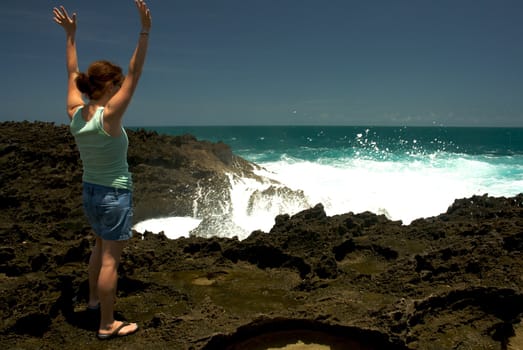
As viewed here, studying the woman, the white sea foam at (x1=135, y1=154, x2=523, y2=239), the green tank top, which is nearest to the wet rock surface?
the woman

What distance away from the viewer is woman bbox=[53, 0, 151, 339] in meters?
2.25

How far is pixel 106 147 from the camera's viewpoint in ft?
7.73

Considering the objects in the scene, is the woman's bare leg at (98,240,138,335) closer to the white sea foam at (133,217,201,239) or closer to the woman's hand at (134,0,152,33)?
the woman's hand at (134,0,152,33)

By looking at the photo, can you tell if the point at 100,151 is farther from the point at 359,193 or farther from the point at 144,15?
the point at 359,193

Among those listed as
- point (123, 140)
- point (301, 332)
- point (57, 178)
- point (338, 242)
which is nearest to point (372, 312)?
point (301, 332)

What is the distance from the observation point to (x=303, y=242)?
14.3ft

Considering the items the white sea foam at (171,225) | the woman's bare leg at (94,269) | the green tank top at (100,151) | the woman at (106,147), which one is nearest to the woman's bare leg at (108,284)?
the woman at (106,147)

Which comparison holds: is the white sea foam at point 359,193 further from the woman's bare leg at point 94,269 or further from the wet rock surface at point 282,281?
the woman's bare leg at point 94,269

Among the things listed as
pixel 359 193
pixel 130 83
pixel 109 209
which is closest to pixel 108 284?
pixel 109 209

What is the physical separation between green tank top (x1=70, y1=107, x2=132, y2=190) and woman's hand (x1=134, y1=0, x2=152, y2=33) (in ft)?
1.70

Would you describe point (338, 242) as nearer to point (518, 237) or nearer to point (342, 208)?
point (518, 237)

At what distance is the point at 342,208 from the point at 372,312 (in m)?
8.19

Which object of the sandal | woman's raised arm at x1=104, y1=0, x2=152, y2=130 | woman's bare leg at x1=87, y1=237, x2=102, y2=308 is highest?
woman's raised arm at x1=104, y1=0, x2=152, y2=130

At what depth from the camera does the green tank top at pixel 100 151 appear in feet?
7.55
